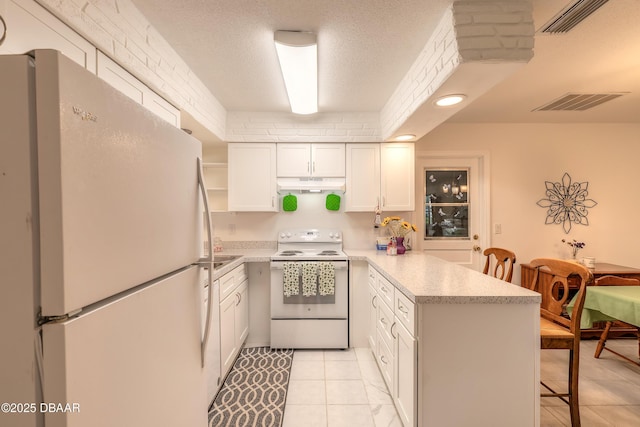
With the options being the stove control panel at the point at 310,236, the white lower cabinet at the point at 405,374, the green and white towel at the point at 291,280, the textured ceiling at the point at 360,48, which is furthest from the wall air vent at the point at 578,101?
the green and white towel at the point at 291,280

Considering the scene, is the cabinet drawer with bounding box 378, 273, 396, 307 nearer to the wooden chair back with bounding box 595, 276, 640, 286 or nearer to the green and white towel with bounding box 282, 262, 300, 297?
the green and white towel with bounding box 282, 262, 300, 297

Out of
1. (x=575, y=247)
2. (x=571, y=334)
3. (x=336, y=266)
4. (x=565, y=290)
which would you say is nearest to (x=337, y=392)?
(x=336, y=266)

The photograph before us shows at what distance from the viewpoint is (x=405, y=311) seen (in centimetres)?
170

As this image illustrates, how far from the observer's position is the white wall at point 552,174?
3465 mm

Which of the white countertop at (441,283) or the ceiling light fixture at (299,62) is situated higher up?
the ceiling light fixture at (299,62)

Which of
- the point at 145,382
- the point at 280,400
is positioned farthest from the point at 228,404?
the point at 145,382

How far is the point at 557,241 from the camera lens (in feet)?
11.4

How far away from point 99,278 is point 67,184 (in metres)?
0.21

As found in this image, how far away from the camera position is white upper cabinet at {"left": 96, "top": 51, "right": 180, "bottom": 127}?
4.18ft

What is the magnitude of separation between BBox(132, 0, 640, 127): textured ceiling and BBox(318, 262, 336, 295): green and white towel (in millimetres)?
1639

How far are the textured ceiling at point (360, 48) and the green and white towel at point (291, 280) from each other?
1651mm

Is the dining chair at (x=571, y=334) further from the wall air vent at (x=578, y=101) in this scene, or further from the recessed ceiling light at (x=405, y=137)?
the wall air vent at (x=578, y=101)

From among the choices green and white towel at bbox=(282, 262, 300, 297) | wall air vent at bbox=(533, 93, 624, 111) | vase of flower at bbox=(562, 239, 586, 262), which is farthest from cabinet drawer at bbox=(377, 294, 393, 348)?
vase of flower at bbox=(562, 239, 586, 262)

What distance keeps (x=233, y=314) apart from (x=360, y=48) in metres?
2.33
